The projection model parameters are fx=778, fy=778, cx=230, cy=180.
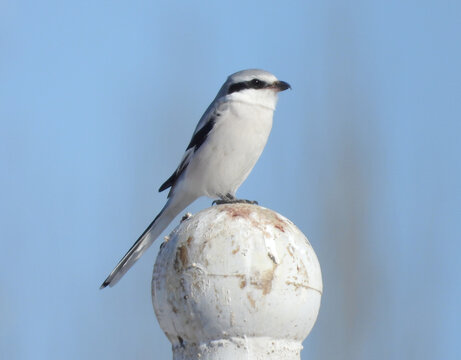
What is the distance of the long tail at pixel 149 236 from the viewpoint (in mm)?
3160

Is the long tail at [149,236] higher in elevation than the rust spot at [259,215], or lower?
lower

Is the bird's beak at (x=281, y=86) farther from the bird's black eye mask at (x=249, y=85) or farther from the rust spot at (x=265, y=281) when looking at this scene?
the rust spot at (x=265, y=281)

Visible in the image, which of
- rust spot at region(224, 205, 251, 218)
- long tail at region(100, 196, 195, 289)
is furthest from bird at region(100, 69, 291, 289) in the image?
rust spot at region(224, 205, 251, 218)

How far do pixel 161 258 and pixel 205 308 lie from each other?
0.58 feet

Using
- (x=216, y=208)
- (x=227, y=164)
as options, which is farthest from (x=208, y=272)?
(x=227, y=164)

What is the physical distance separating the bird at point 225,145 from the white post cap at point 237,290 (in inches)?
74.6

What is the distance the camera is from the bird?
373cm

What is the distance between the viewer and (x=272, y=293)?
156 centimetres

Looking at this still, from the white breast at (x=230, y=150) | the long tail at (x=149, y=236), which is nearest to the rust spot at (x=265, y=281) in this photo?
the long tail at (x=149, y=236)

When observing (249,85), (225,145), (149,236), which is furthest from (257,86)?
(149,236)

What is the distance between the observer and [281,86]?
13.1 feet

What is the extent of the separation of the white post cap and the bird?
1.89 meters

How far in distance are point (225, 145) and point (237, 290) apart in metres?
2.22

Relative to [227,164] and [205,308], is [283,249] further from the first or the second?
→ [227,164]
